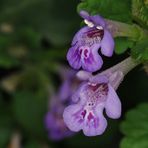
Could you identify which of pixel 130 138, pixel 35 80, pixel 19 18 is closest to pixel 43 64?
pixel 35 80

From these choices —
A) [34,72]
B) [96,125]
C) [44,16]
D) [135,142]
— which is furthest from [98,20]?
[44,16]

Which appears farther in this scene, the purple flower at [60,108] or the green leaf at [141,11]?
the purple flower at [60,108]

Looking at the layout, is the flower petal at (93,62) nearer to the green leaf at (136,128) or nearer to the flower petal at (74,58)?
the flower petal at (74,58)

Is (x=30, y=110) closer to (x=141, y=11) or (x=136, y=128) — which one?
(x=136, y=128)

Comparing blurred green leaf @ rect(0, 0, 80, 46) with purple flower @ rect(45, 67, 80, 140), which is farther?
blurred green leaf @ rect(0, 0, 80, 46)

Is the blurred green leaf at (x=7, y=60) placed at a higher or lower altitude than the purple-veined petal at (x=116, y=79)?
lower

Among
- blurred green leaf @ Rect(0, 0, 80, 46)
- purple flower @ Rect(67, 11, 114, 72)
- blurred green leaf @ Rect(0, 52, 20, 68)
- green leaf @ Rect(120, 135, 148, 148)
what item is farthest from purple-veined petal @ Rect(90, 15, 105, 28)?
blurred green leaf @ Rect(0, 0, 80, 46)

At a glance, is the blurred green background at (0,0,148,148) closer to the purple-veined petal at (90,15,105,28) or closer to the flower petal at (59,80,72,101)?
the flower petal at (59,80,72,101)

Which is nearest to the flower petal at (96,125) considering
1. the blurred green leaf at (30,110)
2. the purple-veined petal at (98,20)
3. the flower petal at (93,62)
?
the flower petal at (93,62)
